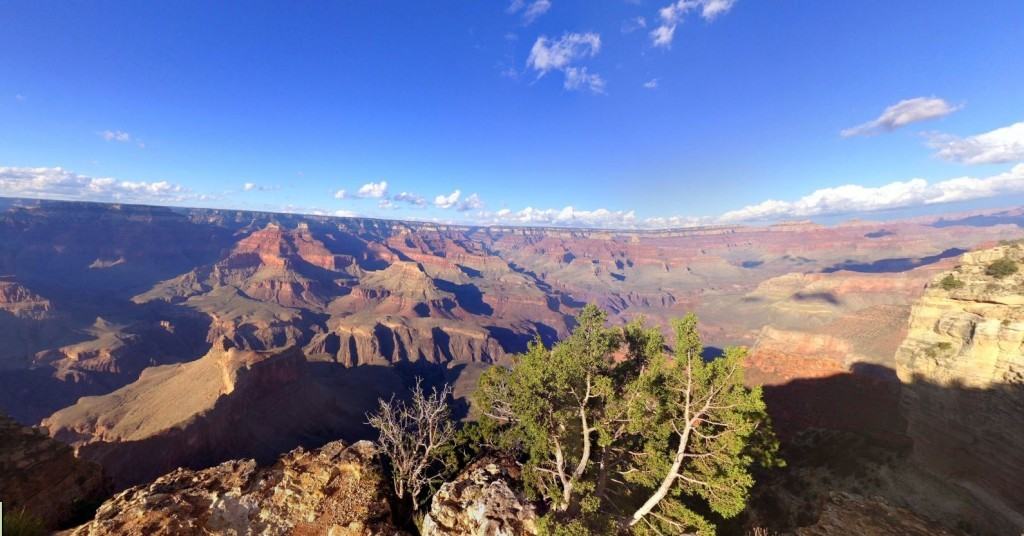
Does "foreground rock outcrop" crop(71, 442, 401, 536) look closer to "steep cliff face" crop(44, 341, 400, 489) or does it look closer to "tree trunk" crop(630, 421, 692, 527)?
"tree trunk" crop(630, 421, 692, 527)

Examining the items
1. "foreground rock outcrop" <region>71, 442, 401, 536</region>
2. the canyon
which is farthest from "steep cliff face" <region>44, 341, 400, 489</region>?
"foreground rock outcrop" <region>71, 442, 401, 536</region>

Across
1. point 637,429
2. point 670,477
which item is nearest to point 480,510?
point 637,429

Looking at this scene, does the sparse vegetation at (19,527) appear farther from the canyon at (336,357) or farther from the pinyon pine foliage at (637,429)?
the pinyon pine foliage at (637,429)

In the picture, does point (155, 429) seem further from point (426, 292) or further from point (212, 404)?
point (426, 292)

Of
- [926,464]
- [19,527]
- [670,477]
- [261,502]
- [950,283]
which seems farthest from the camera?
[950,283]

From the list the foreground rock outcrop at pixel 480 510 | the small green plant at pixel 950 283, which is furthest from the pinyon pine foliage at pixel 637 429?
the small green plant at pixel 950 283

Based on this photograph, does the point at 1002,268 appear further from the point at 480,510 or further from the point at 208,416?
the point at 208,416
